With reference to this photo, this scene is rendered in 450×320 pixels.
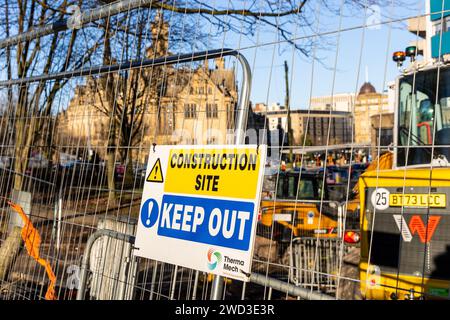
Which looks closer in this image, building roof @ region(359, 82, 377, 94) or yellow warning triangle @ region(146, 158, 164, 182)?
building roof @ region(359, 82, 377, 94)

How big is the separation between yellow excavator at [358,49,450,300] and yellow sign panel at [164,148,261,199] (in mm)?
1919

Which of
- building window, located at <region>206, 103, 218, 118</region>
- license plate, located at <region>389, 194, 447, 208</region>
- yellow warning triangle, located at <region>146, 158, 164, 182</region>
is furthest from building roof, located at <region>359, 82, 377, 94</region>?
license plate, located at <region>389, 194, 447, 208</region>

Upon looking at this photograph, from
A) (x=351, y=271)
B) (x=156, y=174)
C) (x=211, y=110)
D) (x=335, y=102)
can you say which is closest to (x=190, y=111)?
(x=211, y=110)

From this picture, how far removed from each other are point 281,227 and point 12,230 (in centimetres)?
425

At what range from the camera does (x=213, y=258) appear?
2734 millimetres

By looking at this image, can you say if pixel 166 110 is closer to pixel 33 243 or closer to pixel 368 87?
pixel 368 87

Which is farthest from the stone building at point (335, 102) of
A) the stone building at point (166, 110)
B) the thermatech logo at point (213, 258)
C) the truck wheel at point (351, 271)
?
the truck wheel at point (351, 271)

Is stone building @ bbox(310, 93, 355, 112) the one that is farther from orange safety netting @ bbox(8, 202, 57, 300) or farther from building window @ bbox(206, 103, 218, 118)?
orange safety netting @ bbox(8, 202, 57, 300)

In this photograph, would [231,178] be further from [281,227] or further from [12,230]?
[281,227]

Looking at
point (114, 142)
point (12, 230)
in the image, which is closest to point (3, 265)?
point (12, 230)

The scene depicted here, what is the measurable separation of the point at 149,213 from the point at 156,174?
0.25 metres

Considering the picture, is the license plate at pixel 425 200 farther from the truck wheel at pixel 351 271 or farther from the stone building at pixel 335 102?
the stone building at pixel 335 102

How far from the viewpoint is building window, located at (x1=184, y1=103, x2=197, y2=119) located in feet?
11.3
